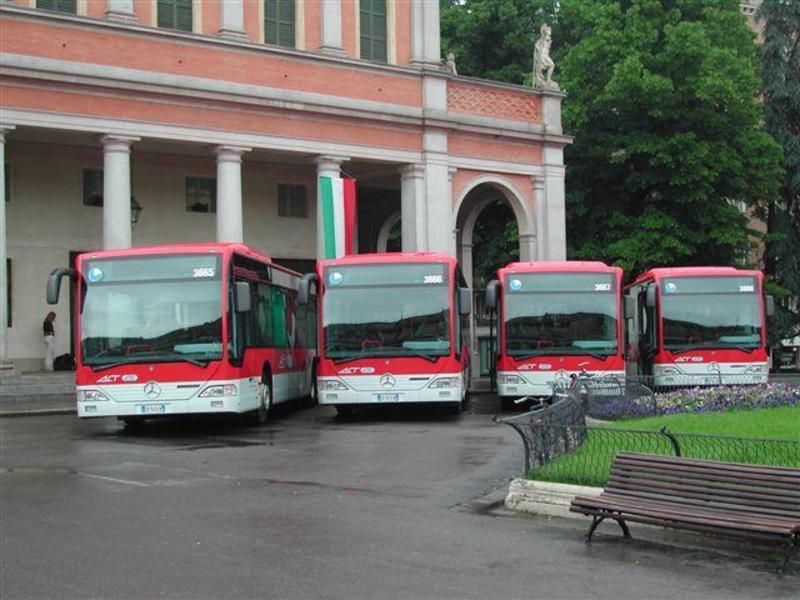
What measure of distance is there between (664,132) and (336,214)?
14.4m

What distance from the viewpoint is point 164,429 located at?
829 inches

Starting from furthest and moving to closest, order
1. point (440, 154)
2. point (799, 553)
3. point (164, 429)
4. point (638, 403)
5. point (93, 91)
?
point (440, 154) < point (93, 91) < point (164, 429) < point (638, 403) < point (799, 553)

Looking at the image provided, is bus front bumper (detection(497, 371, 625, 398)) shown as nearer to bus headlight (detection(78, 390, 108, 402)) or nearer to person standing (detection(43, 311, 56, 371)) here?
bus headlight (detection(78, 390, 108, 402))

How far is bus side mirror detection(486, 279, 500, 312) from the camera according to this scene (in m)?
23.1

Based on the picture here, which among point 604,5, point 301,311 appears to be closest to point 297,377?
point 301,311

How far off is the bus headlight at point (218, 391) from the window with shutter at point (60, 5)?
1587 cm

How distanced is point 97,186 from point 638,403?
822 inches

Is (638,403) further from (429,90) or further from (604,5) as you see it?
(604,5)

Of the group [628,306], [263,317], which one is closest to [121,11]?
[263,317]

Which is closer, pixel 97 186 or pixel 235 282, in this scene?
pixel 235 282

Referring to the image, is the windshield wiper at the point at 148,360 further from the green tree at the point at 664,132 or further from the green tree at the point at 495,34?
the green tree at the point at 495,34

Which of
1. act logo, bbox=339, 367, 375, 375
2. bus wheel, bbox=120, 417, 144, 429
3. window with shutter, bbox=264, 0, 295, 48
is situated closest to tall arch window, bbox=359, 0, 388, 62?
window with shutter, bbox=264, 0, 295, 48

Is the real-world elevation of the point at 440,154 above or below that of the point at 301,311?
above

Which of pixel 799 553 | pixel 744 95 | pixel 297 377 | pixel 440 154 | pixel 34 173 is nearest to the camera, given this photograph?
pixel 799 553
